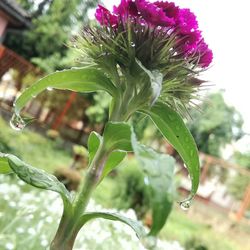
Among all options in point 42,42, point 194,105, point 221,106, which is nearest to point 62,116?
point 42,42

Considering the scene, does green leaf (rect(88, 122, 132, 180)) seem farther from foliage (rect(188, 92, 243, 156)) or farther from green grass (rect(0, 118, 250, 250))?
foliage (rect(188, 92, 243, 156))

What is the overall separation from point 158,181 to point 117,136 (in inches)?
10.8

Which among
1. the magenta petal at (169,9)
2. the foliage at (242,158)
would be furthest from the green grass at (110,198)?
the foliage at (242,158)

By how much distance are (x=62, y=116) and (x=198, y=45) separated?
42.4 feet

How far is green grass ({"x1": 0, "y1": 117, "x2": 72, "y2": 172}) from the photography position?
8.01 metres

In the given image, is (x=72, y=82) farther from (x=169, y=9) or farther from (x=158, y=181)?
(x=158, y=181)

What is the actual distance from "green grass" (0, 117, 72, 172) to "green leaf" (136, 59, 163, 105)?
5.52 meters

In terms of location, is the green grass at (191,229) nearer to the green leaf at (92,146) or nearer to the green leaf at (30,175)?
the green leaf at (92,146)

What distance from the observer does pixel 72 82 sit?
1022 mm

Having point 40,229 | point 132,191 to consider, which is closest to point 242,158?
point 132,191

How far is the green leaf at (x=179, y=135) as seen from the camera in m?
0.94

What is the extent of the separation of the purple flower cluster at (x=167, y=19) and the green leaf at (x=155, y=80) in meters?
0.08

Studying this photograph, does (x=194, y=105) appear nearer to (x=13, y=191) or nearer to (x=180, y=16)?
(x=180, y=16)

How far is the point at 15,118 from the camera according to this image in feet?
3.47
